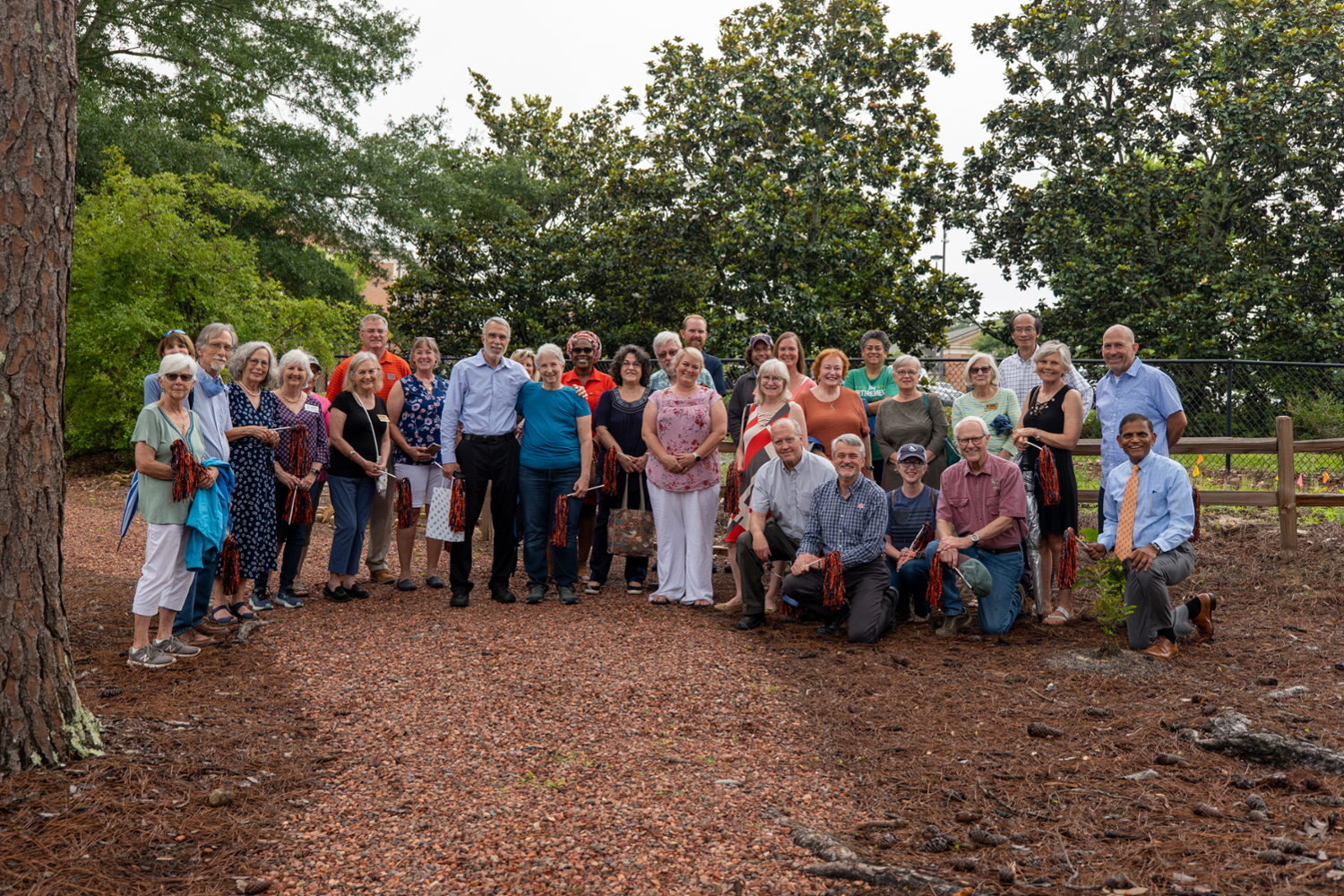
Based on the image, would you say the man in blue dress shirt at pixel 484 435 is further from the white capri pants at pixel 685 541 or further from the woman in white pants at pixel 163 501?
the woman in white pants at pixel 163 501

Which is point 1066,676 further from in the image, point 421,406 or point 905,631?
point 421,406

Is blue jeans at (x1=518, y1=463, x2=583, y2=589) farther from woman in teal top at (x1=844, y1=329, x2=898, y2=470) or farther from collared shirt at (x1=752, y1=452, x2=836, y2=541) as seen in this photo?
woman in teal top at (x1=844, y1=329, x2=898, y2=470)

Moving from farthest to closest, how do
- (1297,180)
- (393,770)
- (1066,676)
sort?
(1297,180)
(1066,676)
(393,770)

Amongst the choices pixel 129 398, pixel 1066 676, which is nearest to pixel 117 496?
pixel 129 398

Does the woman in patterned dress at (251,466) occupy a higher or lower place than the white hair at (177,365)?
lower

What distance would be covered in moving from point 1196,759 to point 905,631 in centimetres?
235

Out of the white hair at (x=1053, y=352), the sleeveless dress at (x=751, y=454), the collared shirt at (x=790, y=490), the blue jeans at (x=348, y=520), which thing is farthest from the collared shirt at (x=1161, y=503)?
the blue jeans at (x=348, y=520)

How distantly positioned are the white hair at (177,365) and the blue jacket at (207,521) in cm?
51

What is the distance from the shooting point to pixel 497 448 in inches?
266

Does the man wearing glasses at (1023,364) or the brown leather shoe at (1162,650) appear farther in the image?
the man wearing glasses at (1023,364)

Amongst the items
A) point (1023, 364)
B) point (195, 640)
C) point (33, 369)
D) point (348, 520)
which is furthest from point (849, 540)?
point (33, 369)

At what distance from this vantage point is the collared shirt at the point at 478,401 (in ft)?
22.1

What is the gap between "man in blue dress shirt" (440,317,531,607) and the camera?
22.1ft

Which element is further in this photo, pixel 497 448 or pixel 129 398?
pixel 129 398
